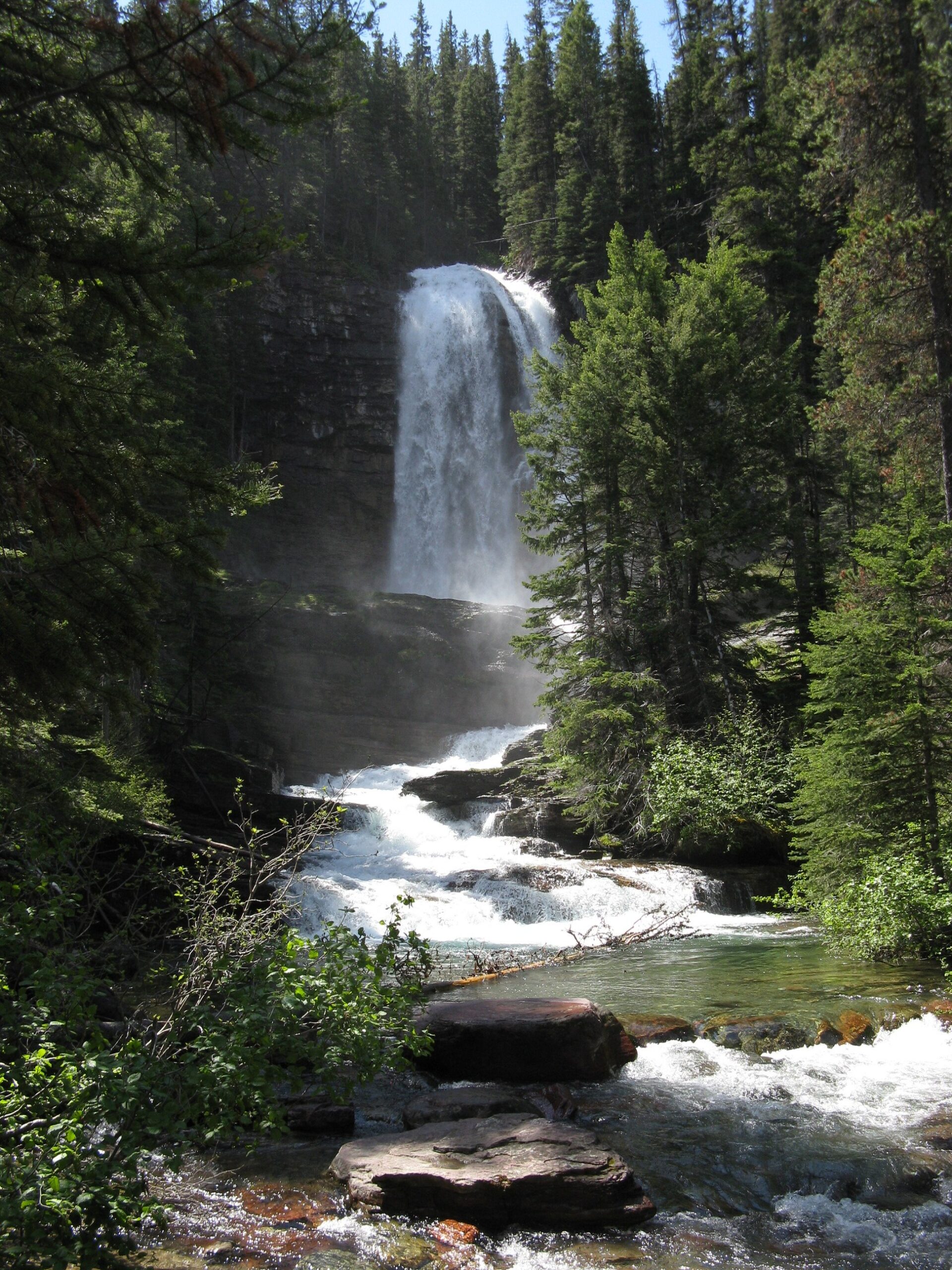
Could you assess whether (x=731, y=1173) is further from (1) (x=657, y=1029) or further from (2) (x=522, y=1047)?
(1) (x=657, y=1029)

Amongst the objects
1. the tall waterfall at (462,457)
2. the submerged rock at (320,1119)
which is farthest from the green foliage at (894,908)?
the tall waterfall at (462,457)

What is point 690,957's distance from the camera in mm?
10836

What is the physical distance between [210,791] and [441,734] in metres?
13.3

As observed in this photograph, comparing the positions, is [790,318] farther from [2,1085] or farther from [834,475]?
[2,1085]

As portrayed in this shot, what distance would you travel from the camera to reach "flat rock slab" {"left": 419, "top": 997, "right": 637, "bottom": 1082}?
6738mm

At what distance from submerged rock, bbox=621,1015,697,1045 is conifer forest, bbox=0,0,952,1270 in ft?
0.32

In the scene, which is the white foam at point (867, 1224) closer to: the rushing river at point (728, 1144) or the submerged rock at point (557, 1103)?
the rushing river at point (728, 1144)

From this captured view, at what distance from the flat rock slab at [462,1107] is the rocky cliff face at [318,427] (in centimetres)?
3294

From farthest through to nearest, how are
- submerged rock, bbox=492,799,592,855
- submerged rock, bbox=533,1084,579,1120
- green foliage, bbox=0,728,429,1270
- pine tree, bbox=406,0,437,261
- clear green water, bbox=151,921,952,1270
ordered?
pine tree, bbox=406,0,437,261
submerged rock, bbox=492,799,592,855
submerged rock, bbox=533,1084,579,1120
clear green water, bbox=151,921,952,1270
green foliage, bbox=0,728,429,1270

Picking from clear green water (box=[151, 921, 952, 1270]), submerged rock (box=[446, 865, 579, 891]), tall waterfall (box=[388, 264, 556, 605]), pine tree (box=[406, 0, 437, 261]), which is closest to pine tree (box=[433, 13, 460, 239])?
pine tree (box=[406, 0, 437, 261])

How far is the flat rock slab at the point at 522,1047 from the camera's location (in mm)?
6738

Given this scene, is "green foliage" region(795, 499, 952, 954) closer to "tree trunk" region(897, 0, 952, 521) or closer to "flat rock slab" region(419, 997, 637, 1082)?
"flat rock slab" region(419, 997, 637, 1082)

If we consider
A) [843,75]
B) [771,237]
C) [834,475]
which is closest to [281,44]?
[843,75]

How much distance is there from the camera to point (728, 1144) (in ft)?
18.7
